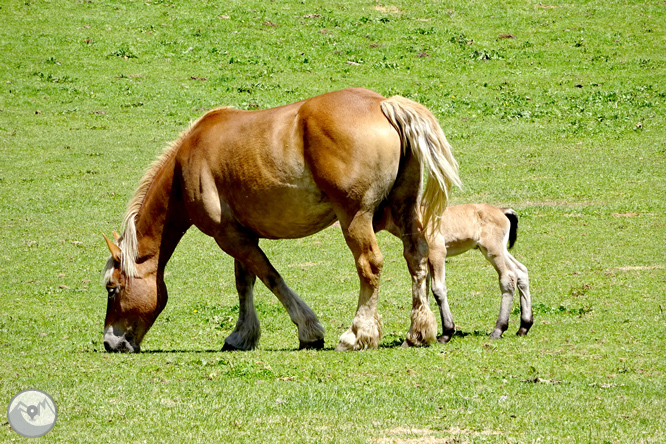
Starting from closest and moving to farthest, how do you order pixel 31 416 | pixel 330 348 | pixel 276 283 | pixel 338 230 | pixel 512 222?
pixel 31 416
pixel 276 283
pixel 330 348
pixel 512 222
pixel 338 230

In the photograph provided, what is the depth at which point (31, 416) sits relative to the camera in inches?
237

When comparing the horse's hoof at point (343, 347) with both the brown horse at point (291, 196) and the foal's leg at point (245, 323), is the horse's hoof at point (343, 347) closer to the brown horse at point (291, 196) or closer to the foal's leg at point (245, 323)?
the brown horse at point (291, 196)

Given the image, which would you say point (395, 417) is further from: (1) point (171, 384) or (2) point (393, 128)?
(2) point (393, 128)

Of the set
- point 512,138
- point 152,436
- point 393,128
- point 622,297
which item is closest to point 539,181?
point 512,138

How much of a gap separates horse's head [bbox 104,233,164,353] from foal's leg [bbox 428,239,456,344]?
315 cm

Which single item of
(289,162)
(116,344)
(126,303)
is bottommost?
(116,344)

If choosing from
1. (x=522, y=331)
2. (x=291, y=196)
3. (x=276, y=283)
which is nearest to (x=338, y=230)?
(x=522, y=331)

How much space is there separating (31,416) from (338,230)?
11853 mm

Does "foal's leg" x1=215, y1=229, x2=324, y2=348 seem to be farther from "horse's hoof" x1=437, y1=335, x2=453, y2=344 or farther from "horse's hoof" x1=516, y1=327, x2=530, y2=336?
"horse's hoof" x1=516, y1=327, x2=530, y2=336

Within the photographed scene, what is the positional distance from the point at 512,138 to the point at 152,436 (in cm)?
1845

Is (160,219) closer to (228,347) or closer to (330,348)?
(228,347)

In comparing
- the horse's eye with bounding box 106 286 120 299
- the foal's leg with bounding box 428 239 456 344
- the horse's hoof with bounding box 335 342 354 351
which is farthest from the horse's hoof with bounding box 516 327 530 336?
the horse's eye with bounding box 106 286 120 299

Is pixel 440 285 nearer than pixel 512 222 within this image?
Yes

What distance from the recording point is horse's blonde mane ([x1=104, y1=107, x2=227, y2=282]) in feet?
31.4
